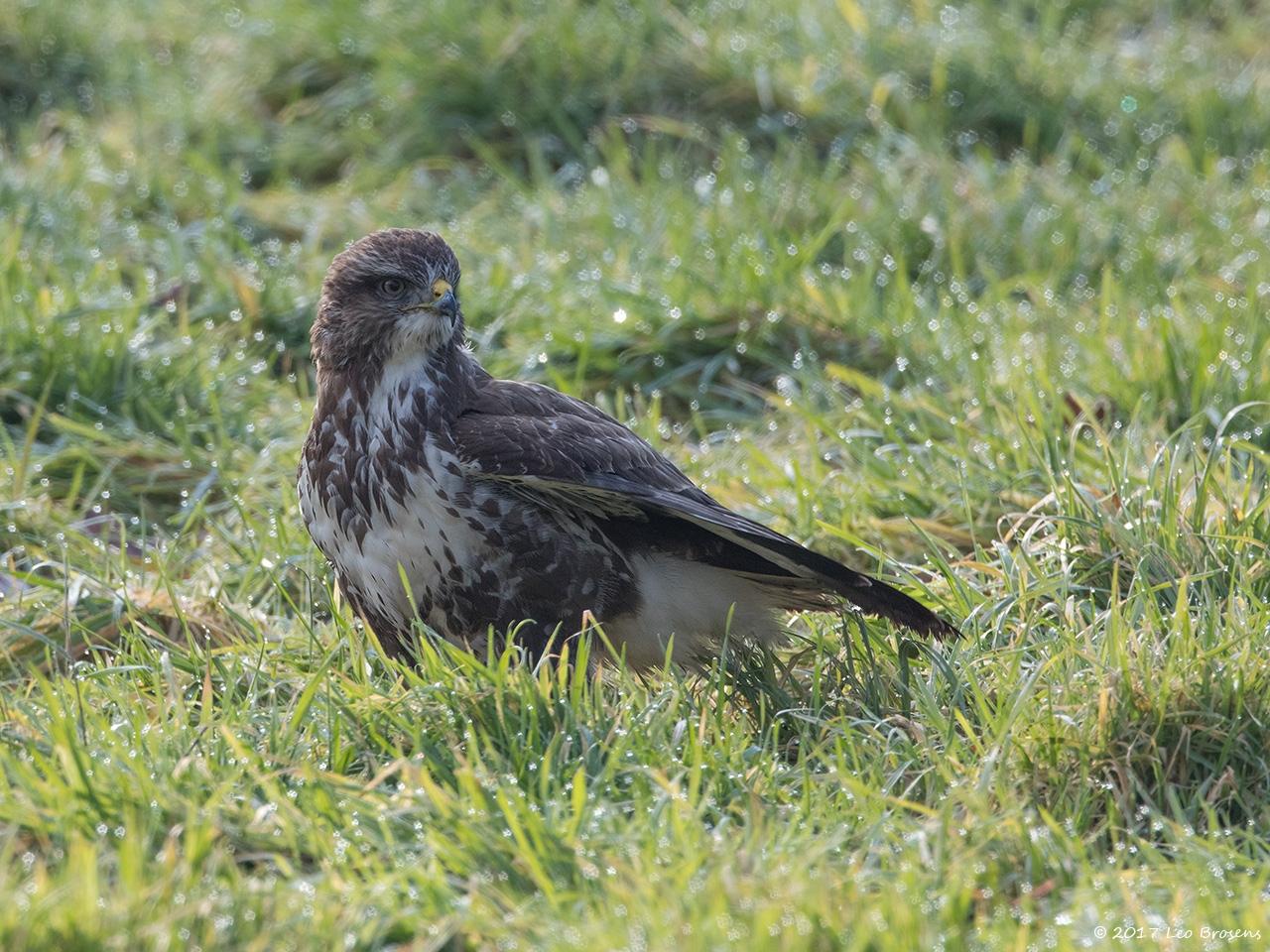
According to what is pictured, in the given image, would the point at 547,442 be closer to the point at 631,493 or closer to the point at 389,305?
the point at 631,493

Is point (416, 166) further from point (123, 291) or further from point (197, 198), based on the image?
point (123, 291)

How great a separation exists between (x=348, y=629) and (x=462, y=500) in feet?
1.34

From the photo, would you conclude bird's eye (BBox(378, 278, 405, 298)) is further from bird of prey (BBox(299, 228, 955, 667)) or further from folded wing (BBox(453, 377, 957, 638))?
folded wing (BBox(453, 377, 957, 638))

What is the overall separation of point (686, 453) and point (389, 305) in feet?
4.76

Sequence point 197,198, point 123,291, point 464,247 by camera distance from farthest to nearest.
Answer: point 197,198 → point 464,247 → point 123,291

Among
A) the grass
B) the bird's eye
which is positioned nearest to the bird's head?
the bird's eye

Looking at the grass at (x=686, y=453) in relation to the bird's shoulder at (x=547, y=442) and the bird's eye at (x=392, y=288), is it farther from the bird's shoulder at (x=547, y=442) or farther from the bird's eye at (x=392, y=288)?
the bird's eye at (x=392, y=288)

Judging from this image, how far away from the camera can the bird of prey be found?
407 cm

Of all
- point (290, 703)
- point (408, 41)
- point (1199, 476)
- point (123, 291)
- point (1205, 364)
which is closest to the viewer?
point (290, 703)

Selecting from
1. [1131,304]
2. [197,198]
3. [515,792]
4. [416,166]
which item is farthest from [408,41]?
[515,792]

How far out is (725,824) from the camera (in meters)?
3.31

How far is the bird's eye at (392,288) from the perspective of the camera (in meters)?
4.38

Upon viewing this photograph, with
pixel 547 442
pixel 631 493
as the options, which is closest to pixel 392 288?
pixel 547 442

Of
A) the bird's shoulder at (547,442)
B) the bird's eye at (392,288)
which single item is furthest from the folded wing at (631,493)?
the bird's eye at (392,288)
